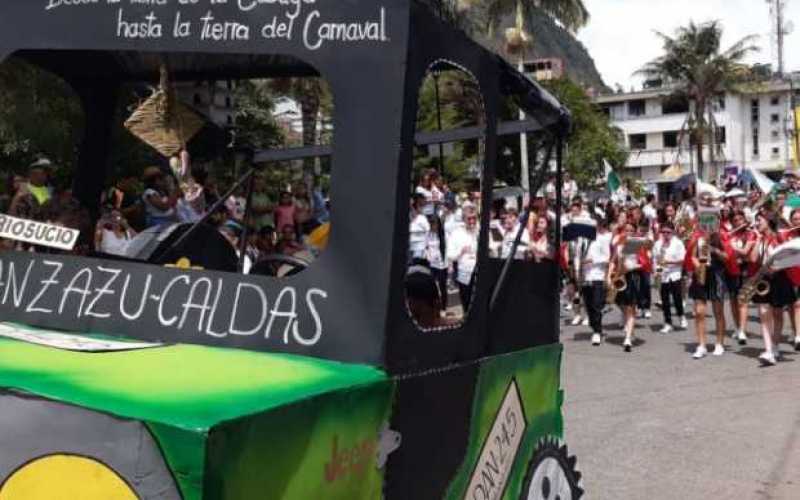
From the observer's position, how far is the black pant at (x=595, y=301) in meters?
12.5

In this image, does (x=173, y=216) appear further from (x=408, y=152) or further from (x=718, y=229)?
(x=718, y=229)

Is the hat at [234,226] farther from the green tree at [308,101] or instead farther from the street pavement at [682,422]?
the street pavement at [682,422]

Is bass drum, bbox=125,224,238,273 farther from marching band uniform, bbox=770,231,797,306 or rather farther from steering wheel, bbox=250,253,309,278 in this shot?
marching band uniform, bbox=770,231,797,306

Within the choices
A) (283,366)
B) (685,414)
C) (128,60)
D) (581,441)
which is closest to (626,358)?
(685,414)

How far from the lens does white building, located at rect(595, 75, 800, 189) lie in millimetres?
82000

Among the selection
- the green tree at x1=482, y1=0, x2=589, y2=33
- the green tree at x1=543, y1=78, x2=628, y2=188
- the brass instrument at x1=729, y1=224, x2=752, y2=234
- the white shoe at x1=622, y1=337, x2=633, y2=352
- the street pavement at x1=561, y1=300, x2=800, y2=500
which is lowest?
the street pavement at x1=561, y1=300, x2=800, y2=500

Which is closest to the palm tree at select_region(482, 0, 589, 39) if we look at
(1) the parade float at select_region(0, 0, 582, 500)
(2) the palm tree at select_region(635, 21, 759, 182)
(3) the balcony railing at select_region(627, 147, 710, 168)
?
(2) the palm tree at select_region(635, 21, 759, 182)

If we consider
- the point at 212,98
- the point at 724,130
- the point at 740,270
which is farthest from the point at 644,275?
the point at 724,130

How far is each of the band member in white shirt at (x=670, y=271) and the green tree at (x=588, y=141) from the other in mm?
31276

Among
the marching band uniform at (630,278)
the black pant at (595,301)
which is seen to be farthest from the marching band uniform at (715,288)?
A: the black pant at (595,301)

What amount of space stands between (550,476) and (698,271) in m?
8.39

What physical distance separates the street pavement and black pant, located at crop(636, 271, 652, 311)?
64.0 inches

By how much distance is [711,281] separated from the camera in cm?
1142

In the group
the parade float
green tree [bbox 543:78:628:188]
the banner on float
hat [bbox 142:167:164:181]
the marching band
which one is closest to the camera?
the parade float
